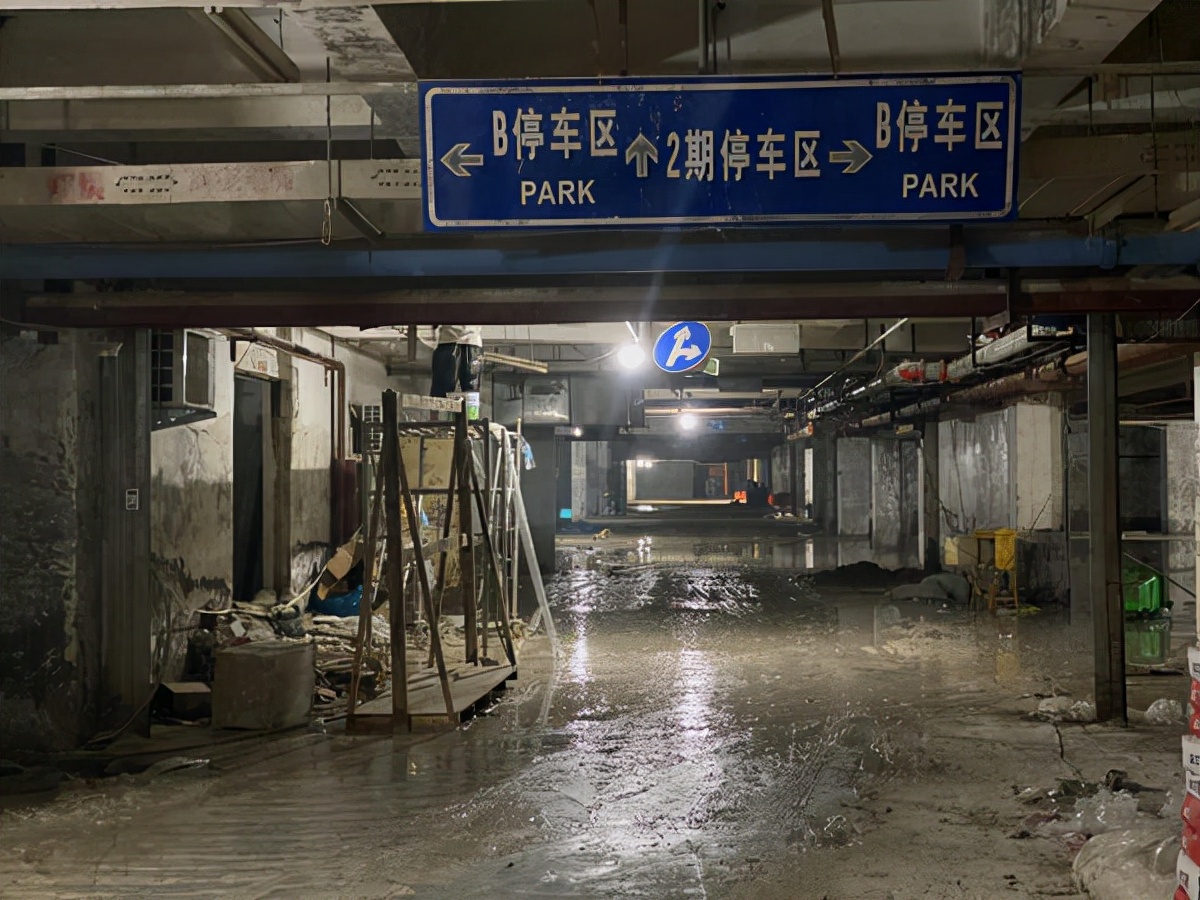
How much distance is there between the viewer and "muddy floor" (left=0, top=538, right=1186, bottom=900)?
510 cm

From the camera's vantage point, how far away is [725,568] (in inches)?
768

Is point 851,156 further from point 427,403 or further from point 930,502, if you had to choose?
point 930,502

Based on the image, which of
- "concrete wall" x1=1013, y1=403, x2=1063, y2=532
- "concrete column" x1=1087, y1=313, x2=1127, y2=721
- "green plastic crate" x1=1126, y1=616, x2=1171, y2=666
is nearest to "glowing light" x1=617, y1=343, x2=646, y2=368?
"concrete wall" x1=1013, y1=403, x2=1063, y2=532

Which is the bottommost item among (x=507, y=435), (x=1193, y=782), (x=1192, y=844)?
(x=1192, y=844)

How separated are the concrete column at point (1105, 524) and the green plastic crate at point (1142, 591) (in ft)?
8.48

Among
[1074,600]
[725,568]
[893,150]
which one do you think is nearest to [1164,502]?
[1074,600]

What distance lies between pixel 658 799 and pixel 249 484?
7.79 meters

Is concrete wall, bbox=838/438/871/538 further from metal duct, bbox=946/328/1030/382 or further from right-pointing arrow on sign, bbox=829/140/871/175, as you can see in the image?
right-pointing arrow on sign, bbox=829/140/871/175

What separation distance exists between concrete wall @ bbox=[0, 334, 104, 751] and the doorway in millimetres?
4297

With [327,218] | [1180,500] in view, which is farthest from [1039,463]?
[327,218]

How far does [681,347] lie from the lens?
1136cm

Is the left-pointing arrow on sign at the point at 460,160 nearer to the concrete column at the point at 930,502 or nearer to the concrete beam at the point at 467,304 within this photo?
the concrete beam at the point at 467,304

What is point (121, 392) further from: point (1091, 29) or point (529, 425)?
point (529, 425)

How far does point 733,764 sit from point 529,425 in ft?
40.0
